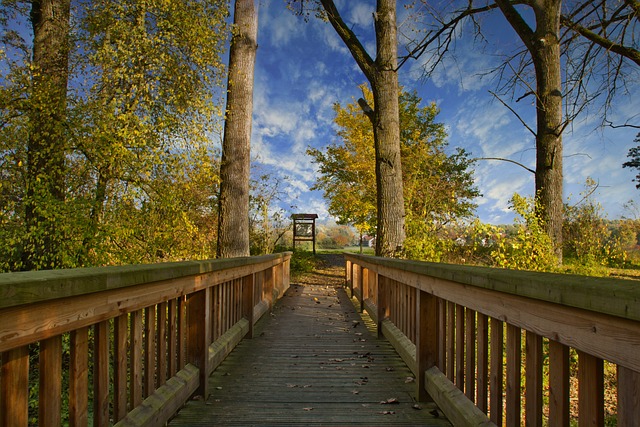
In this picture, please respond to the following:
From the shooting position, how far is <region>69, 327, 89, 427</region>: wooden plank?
5.45 feet

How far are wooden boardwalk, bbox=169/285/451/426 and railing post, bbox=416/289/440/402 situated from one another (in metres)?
0.17

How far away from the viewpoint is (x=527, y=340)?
1.76m

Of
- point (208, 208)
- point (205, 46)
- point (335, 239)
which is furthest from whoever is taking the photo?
point (335, 239)

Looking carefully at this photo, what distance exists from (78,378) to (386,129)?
6488 millimetres

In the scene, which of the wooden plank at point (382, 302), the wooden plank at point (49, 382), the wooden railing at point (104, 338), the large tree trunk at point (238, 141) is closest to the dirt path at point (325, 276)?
the large tree trunk at point (238, 141)

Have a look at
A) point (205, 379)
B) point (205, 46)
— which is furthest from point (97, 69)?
point (205, 379)

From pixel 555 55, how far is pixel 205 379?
866 cm

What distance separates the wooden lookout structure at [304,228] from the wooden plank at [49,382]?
18243mm

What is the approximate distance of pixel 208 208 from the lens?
42.3ft

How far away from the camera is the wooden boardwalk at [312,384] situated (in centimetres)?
270

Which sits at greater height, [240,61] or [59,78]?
[240,61]

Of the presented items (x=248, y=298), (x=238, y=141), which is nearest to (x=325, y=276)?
(x=238, y=141)

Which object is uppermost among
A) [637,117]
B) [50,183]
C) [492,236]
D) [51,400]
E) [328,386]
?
[637,117]

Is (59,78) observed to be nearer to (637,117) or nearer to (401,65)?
(401,65)
